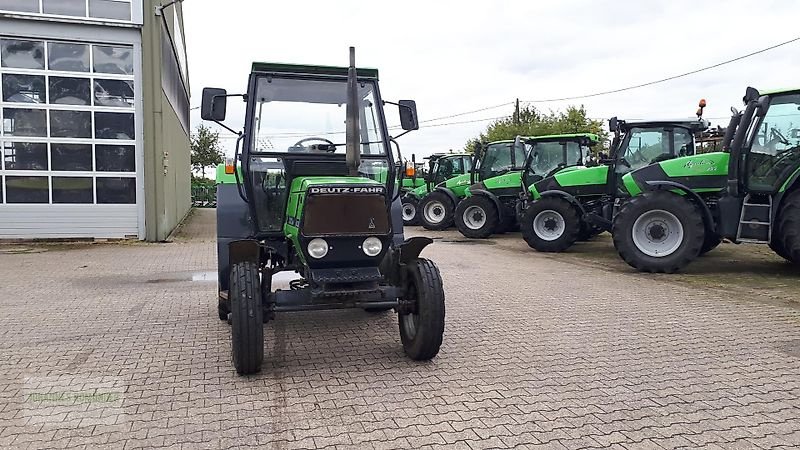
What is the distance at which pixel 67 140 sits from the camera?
12.1m

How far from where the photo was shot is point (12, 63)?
1193 cm

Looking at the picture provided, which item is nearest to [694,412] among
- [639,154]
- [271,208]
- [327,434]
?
[327,434]

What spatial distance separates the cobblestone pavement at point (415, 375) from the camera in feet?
11.5

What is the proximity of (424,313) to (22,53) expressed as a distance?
36.7ft

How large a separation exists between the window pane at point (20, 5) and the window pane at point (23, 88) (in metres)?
1.22

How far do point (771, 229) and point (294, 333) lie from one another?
20.8 ft

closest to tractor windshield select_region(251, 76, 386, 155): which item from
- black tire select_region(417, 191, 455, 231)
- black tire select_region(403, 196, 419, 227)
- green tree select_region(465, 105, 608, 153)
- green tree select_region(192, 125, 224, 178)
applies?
black tire select_region(417, 191, 455, 231)

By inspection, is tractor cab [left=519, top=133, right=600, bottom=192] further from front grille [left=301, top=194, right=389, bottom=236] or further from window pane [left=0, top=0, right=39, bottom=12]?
window pane [left=0, top=0, right=39, bottom=12]

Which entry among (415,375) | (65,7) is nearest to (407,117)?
(415,375)

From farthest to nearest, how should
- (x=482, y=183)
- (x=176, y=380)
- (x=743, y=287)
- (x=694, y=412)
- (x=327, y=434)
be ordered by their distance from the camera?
(x=482, y=183), (x=743, y=287), (x=176, y=380), (x=694, y=412), (x=327, y=434)

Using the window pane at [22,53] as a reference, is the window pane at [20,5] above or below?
above

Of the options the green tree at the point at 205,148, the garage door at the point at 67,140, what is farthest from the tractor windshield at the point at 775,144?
the green tree at the point at 205,148

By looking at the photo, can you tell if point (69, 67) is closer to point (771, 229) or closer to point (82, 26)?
point (82, 26)

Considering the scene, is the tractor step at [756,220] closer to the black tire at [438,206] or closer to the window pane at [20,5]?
the black tire at [438,206]
